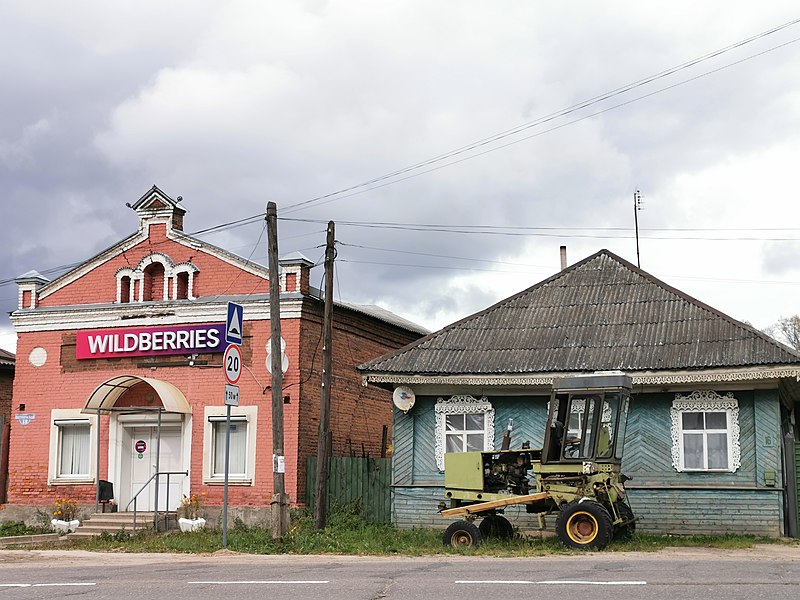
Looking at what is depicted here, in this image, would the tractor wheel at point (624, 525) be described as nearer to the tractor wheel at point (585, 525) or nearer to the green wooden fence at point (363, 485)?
the tractor wheel at point (585, 525)

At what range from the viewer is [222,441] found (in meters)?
24.8

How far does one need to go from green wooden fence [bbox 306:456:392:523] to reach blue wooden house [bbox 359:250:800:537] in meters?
0.85

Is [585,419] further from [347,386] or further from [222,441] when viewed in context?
[222,441]

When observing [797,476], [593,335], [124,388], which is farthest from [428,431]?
[124,388]

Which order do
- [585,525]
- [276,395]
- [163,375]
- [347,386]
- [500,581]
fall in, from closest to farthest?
[500,581], [585,525], [276,395], [163,375], [347,386]

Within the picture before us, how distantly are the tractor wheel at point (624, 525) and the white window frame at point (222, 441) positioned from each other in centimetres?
962

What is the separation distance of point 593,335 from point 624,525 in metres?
5.56

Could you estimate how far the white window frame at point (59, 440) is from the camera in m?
25.5

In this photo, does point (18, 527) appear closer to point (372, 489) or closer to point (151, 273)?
point (151, 273)

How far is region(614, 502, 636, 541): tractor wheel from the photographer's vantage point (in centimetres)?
1697

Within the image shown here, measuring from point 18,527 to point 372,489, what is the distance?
8749 millimetres

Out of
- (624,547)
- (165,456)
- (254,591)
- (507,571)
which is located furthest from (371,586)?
(165,456)

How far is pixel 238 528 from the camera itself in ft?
76.4

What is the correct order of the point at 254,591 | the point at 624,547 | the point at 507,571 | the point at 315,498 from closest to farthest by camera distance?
the point at 254,591 < the point at 507,571 < the point at 624,547 < the point at 315,498
